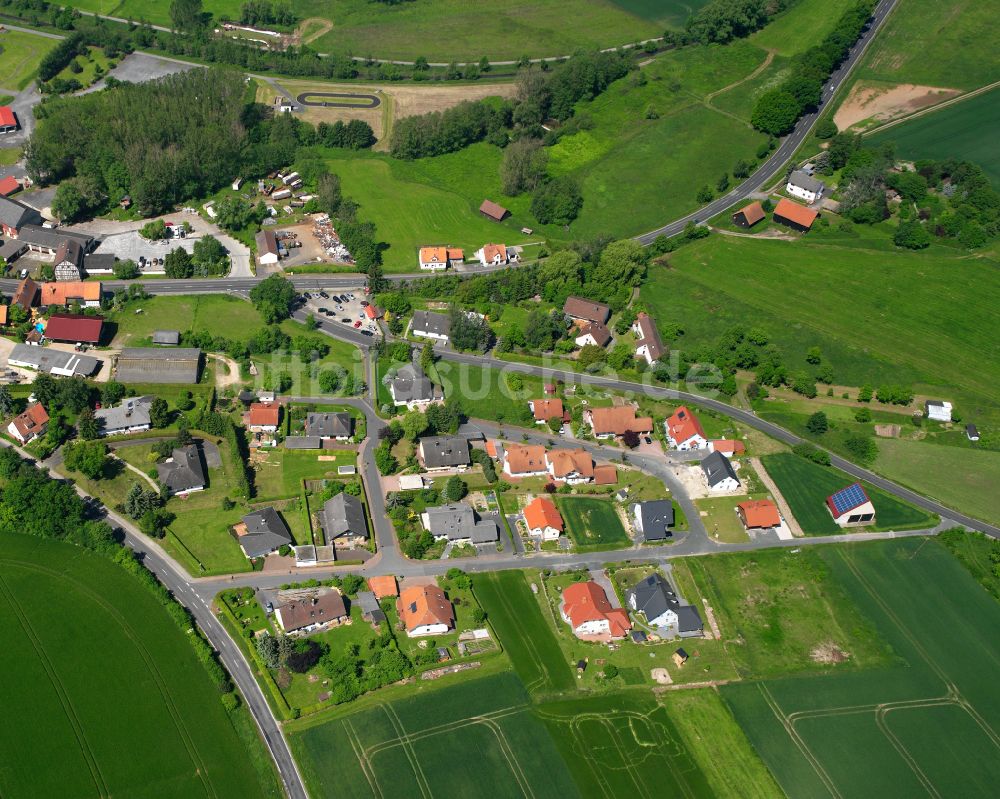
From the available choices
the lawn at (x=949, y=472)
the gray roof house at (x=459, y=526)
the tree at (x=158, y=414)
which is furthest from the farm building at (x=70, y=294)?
the lawn at (x=949, y=472)

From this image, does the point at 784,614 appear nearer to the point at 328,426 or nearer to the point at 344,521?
the point at 344,521

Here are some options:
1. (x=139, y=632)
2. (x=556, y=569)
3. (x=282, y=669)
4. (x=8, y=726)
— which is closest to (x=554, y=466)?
(x=556, y=569)

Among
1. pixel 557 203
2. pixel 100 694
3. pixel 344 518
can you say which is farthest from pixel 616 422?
pixel 100 694

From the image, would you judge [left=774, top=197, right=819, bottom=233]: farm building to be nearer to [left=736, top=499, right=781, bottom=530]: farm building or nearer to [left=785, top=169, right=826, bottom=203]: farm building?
[left=785, top=169, right=826, bottom=203]: farm building

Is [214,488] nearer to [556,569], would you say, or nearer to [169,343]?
[169,343]

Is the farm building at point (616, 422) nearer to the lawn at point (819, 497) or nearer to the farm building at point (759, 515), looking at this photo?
the lawn at point (819, 497)
